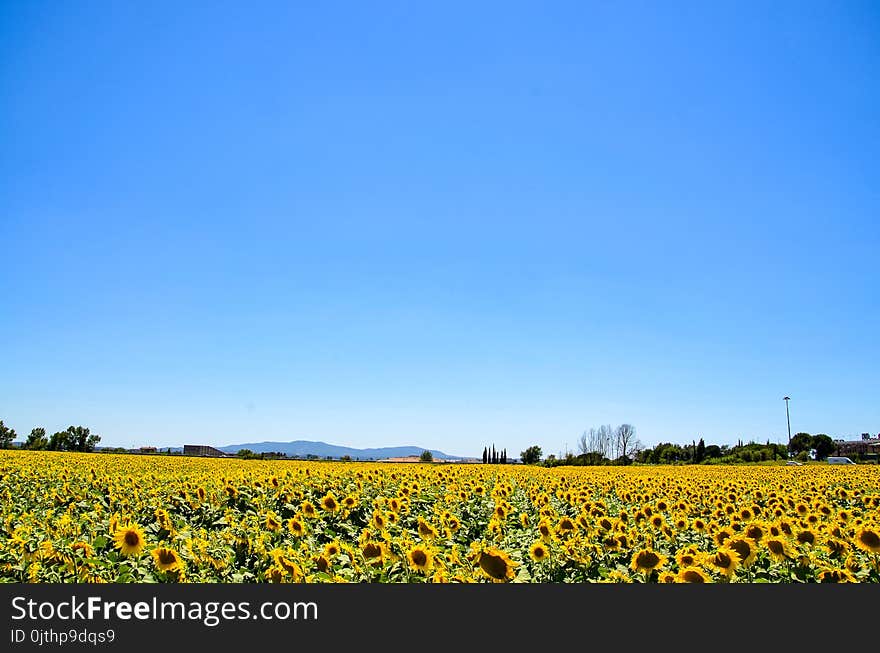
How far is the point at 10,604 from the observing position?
4016 mm

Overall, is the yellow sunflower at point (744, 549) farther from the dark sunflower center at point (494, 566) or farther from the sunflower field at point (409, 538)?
the dark sunflower center at point (494, 566)

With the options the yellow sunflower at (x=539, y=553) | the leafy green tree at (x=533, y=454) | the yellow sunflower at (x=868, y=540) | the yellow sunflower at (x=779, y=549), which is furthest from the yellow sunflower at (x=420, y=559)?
the leafy green tree at (x=533, y=454)

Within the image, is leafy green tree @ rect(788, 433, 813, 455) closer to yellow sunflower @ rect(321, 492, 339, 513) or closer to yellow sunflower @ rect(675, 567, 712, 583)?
yellow sunflower @ rect(321, 492, 339, 513)

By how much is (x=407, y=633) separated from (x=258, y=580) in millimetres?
1648

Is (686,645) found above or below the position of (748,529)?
below

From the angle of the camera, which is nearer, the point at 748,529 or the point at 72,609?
the point at 72,609

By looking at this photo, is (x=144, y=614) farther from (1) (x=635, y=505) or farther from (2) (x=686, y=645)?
(1) (x=635, y=505)

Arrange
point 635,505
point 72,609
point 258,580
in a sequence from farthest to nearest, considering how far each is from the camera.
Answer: point 635,505, point 258,580, point 72,609

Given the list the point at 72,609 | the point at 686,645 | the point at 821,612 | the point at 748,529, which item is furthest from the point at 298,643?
the point at 748,529

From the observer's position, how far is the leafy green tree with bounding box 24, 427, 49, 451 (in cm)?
4512

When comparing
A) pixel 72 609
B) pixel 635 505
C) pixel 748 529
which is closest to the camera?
pixel 72 609

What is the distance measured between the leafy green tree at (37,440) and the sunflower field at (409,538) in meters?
43.3

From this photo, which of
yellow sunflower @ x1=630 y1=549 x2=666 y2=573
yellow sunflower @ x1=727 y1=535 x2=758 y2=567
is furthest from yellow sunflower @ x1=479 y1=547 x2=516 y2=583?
yellow sunflower @ x1=727 y1=535 x2=758 y2=567

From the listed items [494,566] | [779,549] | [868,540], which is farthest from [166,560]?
[868,540]
